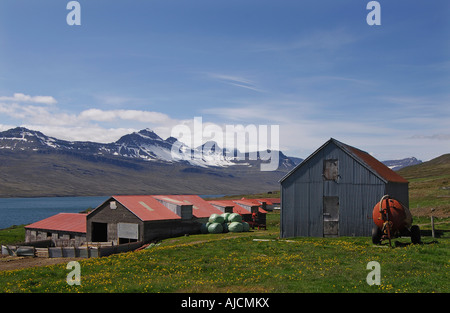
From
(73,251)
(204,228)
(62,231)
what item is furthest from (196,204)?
(73,251)

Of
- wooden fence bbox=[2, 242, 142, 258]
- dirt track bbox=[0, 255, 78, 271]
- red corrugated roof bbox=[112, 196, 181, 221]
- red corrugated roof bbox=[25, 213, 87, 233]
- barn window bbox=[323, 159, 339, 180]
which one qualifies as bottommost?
dirt track bbox=[0, 255, 78, 271]

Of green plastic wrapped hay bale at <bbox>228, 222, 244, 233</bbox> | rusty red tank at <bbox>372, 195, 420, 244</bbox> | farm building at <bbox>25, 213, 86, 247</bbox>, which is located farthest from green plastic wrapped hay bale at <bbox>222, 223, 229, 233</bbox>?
rusty red tank at <bbox>372, 195, 420, 244</bbox>

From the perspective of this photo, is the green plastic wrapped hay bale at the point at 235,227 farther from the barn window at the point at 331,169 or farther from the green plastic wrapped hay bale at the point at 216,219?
the barn window at the point at 331,169

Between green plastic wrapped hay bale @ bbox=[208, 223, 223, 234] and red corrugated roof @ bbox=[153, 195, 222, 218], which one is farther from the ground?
red corrugated roof @ bbox=[153, 195, 222, 218]

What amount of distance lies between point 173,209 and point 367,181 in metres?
32.3

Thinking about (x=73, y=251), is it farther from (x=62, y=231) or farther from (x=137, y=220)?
(x=62, y=231)

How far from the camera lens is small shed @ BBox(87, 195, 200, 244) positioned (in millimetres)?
56531

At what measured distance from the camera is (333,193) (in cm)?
4084

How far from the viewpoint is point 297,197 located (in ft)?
139

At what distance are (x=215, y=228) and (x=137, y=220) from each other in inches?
446

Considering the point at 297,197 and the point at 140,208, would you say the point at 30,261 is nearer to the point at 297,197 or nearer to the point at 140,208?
the point at 140,208

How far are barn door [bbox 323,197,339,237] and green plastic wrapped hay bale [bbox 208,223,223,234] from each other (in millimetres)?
22976

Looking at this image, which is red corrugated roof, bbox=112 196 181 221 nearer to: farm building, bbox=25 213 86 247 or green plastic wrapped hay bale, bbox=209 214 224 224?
green plastic wrapped hay bale, bbox=209 214 224 224
